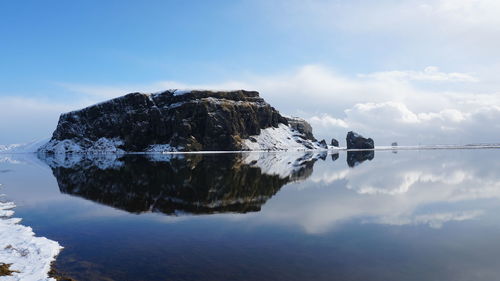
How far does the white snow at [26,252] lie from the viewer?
48.4 feet

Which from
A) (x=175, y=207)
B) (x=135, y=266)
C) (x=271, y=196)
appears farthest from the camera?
(x=271, y=196)

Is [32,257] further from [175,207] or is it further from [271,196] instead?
[271,196]

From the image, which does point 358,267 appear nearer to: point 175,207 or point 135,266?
point 135,266

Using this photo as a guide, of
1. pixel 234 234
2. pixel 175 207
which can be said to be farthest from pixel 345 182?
pixel 234 234

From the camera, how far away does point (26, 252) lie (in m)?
17.8

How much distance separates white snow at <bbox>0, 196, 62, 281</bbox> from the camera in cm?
1477

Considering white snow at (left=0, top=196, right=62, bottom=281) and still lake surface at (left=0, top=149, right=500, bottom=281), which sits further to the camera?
still lake surface at (left=0, top=149, right=500, bottom=281)

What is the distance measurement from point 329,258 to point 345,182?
3259 centimetres

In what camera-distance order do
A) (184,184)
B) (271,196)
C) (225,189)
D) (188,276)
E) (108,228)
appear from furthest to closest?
(184,184)
(225,189)
(271,196)
(108,228)
(188,276)

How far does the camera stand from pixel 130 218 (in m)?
26.4

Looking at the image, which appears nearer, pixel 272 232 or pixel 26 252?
pixel 26 252

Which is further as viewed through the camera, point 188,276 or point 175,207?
point 175,207

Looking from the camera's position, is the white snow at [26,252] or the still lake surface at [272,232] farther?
the still lake surface at [272,232]

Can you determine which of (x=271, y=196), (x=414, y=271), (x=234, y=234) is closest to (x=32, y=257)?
(x=234, y=234)
